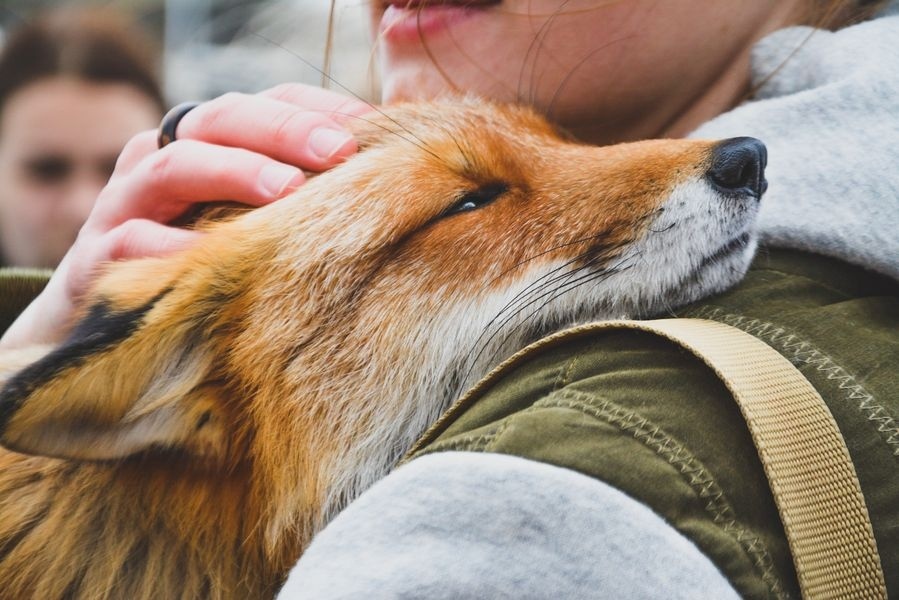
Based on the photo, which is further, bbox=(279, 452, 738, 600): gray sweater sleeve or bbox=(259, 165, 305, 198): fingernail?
bbox=(259, 165, 305, 198): fingernail

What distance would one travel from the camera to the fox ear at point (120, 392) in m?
1.25

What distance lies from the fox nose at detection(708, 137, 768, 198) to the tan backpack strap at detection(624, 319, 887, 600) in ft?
1.57

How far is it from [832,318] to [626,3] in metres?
0.90

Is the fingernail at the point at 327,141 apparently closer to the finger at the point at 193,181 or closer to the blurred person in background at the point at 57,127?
the finger at the point at 193,181

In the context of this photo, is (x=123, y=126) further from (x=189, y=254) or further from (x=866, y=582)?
(x=866, y=582)

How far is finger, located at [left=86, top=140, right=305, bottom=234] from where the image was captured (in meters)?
1.63

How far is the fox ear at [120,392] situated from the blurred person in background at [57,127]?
3021 millimetres

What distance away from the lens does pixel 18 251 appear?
4.32 m

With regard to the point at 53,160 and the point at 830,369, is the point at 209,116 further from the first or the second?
the point at 53,160

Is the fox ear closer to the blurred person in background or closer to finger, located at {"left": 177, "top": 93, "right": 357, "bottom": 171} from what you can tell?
finger, located at {"left": 177, "top": 93, "right": 357, "bottom": 171}

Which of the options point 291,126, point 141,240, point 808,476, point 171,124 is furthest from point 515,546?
point 171,124

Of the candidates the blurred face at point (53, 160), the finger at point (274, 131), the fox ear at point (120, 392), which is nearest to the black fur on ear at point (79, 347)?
the fox ear at point (120, 392)

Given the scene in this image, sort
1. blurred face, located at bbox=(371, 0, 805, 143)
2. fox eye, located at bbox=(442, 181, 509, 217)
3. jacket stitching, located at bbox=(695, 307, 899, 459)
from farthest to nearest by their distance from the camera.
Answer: blurred face, located at bbox=(371, 0, 805, 143) → fox eye, located at bbox=(442, 181, 509, 217) → jacket stitching, located at bbox=(695, 307, 899, 459)

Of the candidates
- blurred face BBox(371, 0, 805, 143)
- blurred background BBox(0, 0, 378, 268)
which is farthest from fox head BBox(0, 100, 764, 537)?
blurred background BBox(0, 0, 378, 268)
